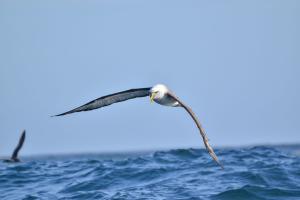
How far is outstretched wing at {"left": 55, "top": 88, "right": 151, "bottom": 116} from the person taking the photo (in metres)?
16.7

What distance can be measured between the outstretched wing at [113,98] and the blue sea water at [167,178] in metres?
2.29

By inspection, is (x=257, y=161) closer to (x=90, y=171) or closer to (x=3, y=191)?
(x=90, y=171)

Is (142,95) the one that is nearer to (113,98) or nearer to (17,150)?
(113,98)

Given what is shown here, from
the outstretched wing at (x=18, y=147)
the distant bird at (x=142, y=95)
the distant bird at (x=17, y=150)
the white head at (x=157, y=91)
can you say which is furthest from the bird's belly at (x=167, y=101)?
the outstretched wing at (x=18, y=147)

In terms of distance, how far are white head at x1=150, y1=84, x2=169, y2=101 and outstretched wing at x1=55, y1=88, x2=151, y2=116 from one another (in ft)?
1.75

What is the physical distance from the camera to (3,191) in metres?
18.4

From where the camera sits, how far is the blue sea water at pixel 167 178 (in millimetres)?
→ 16547

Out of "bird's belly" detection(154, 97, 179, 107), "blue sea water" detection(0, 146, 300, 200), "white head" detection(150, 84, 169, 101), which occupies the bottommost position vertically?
"blue sea water" detection(0, 146, 300, 200)

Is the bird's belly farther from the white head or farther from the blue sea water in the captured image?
the blue sea water

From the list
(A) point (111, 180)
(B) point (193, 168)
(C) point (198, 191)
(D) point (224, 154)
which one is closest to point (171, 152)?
(D) point (224, 154)

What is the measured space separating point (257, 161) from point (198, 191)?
4.20 metres

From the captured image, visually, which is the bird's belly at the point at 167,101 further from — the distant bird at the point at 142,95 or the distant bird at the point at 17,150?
the distant bird at the point at 17,150

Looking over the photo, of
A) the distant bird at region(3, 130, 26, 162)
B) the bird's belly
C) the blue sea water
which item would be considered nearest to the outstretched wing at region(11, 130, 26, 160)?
the distant bird at region(3, 130, 26, 162)

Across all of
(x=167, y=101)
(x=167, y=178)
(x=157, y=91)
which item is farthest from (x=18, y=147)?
(x=157, y=91)
